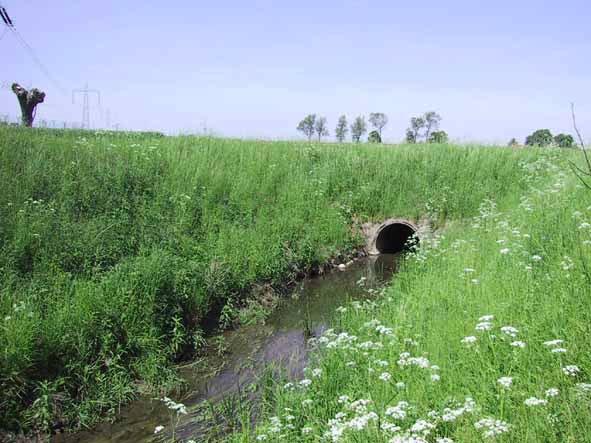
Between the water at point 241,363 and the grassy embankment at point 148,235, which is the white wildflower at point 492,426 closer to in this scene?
the grassy embankment at point 148,235

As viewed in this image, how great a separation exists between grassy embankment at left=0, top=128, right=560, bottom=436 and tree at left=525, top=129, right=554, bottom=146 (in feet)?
11.3

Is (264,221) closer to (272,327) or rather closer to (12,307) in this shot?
(272,327)

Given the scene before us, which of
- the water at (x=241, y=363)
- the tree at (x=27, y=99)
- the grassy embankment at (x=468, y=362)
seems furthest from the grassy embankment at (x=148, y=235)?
the tree at (x=27, y=99)

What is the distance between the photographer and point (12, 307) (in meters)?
5.37

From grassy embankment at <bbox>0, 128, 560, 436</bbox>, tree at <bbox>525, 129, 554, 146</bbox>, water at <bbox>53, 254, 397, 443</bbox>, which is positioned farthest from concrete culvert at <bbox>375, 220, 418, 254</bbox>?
tree at <bbox>525, 129, 554, 146</bbox>

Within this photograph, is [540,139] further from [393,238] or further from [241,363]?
[241,363]

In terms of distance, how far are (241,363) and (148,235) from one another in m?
2.70

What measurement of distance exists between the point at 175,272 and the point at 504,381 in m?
5.23

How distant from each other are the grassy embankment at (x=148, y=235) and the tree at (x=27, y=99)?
6353mm

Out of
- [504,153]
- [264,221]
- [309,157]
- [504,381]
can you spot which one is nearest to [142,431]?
[504,381]

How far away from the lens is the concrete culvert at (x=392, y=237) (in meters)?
12.0

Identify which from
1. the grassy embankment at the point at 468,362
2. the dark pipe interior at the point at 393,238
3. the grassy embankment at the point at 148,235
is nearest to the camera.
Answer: the grassy embankment at the point at 468,362

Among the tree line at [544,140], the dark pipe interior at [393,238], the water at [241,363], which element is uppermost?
the tree line at [544,140]

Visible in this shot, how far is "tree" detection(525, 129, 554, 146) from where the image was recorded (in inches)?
660
